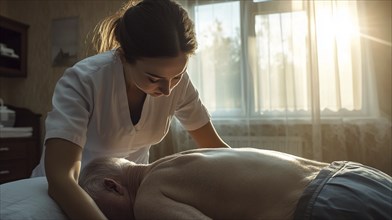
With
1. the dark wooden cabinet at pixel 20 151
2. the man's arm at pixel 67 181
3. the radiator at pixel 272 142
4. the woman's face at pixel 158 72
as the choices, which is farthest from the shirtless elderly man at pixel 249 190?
the dark wooden cabinet at pixel 20 151

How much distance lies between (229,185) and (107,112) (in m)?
0.51

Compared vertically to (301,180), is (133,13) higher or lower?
higher

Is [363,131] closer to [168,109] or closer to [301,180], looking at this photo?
[168,109]

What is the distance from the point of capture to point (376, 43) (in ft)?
7.09

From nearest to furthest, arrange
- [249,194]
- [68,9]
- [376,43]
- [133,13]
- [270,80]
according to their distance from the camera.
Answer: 1. [249,194]
2. [133,13]
3. [376,43]
4. [270,80]
5. [68,9]

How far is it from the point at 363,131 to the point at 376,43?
519 millimetres

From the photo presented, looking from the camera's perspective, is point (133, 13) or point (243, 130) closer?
point (133, 13)

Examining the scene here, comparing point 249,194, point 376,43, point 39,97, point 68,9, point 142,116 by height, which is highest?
point 68,9

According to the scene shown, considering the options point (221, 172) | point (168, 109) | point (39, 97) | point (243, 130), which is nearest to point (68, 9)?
point (39, 97)

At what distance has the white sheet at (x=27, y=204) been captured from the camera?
72 centimetres

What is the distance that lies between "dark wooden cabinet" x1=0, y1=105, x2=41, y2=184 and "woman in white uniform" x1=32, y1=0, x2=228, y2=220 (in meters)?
1.53

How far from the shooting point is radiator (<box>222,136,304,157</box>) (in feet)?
7.45

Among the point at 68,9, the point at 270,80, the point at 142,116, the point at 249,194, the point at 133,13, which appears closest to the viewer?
the point at 249,194

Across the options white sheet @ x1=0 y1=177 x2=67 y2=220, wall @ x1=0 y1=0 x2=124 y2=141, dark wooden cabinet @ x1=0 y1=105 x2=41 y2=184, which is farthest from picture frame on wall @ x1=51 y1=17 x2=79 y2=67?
white sheet @ x1=0 y1=177 x2=67 y2=220
